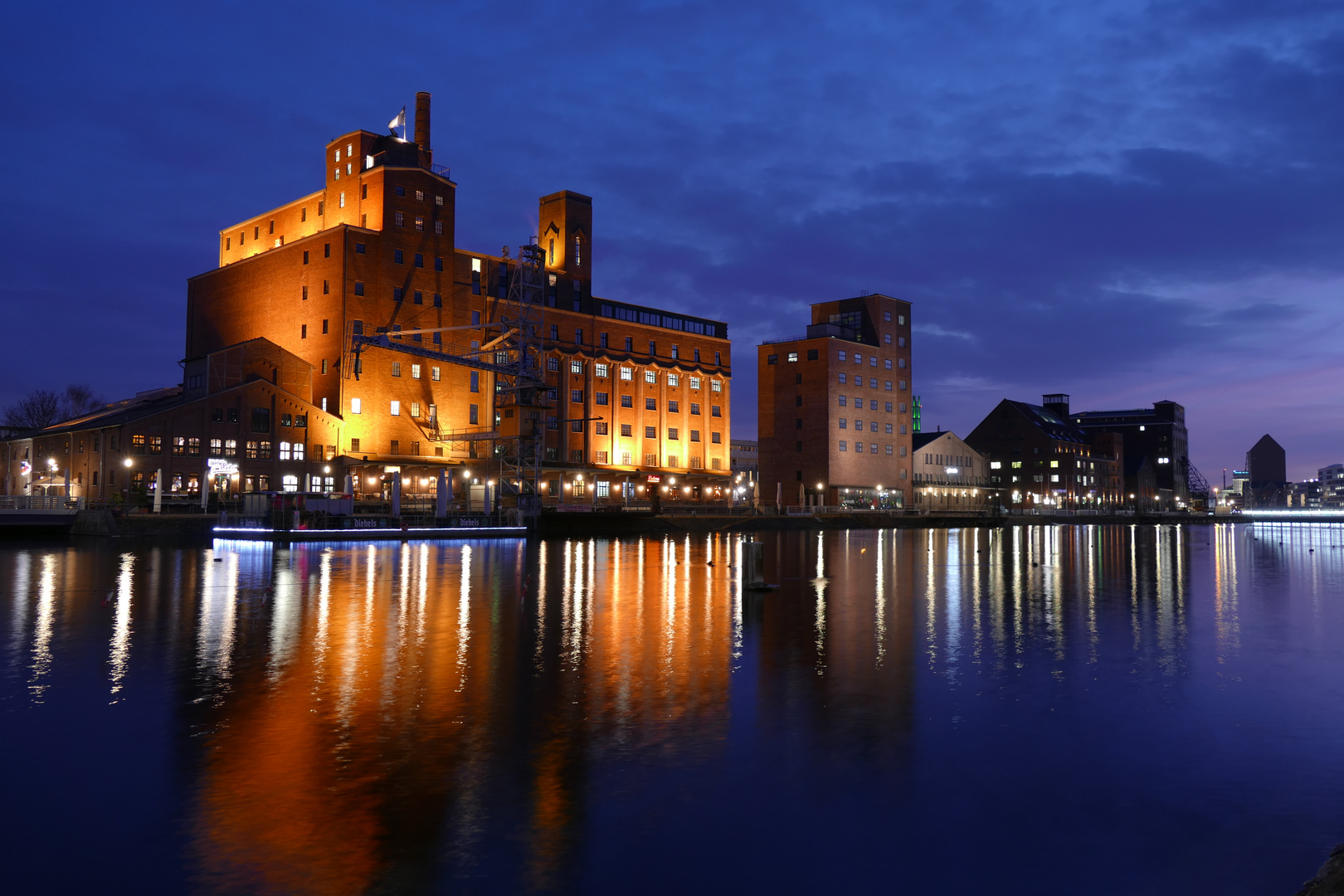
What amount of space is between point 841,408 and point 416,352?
5178cm

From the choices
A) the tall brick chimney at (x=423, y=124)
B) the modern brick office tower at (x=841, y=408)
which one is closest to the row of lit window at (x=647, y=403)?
the modern brick office tower at (x=841, y=408)

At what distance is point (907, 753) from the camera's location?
34.3ft

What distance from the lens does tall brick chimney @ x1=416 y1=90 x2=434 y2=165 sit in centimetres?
9012

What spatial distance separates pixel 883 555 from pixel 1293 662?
29.7 metres

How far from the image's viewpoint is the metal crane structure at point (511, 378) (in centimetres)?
7581

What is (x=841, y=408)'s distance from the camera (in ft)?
355

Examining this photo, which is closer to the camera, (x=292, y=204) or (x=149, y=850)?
(x=149, y=850)

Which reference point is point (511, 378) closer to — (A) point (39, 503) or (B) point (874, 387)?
(A) point (39, 503)

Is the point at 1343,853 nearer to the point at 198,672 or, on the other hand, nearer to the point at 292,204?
the point at 198,672

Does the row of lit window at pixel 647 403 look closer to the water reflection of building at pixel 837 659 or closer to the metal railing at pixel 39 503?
the metal railing at pixel 39 503

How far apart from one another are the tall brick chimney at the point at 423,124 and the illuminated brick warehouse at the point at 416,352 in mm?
179

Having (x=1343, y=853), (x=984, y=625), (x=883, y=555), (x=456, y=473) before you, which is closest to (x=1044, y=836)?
(x=1343, y=853)

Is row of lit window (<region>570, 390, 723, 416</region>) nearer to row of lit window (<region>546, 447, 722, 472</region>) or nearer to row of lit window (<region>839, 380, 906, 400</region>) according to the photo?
row of lit window (<region>546, 447, 722, 472</region>)

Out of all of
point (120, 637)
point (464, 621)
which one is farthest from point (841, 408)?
point (120, 637)
